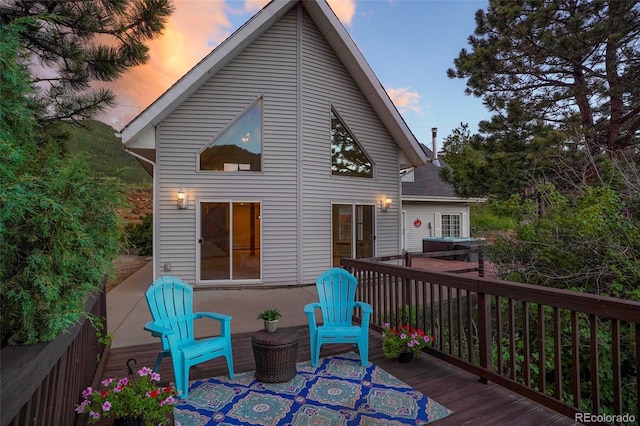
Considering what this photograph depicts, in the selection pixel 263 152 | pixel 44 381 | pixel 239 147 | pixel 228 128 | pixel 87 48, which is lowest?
pixel 44 381

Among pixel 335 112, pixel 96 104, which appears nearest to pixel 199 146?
pixel 96 104

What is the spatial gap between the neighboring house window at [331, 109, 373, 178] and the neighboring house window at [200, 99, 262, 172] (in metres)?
1.81

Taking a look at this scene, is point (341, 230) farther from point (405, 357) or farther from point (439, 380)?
point (439, 380)

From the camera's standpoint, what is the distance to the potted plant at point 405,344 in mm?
3289

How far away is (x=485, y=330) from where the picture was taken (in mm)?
2820

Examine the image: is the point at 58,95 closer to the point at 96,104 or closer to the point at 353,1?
the point at 96,104

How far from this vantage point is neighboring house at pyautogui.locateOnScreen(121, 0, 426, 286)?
6.84m

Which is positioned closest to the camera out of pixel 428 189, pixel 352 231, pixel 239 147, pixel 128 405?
pixel 128 405

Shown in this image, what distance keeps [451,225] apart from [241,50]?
11442 millimetres

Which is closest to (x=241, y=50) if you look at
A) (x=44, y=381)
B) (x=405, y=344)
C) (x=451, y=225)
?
(x=405, y=344)

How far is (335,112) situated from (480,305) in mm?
6212

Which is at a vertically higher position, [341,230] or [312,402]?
[341,230]

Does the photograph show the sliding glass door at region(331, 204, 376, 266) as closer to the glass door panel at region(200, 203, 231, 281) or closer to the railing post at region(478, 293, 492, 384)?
the glass door panel at region(200, 203, 231, 281)

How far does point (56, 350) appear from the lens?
1.62m
